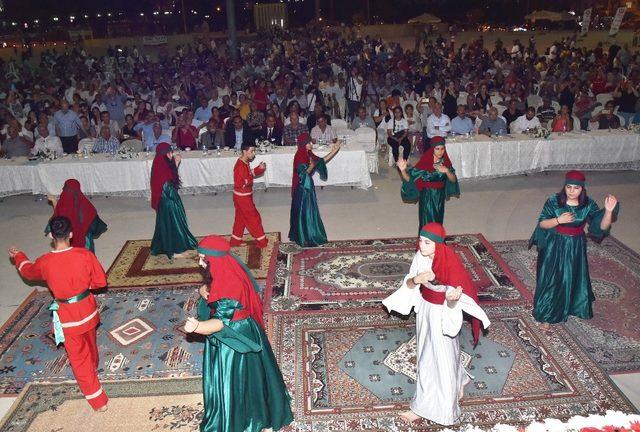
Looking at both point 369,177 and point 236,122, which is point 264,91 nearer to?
point 236,122

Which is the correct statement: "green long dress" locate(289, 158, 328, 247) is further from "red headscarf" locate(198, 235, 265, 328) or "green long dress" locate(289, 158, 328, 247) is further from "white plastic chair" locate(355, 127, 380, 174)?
"red headscarf" locate(198, 235, 265, 328)

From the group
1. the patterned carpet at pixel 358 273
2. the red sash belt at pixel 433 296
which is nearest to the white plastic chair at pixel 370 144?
the patterned carpet at pixel 358 273

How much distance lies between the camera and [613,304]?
6.45 m

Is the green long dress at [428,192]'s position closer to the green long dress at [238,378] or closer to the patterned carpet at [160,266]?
the patterned carpet at [160,266]

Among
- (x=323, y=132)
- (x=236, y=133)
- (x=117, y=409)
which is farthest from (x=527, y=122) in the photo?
(x=117, y=409)

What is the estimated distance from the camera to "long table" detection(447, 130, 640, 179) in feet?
35.5

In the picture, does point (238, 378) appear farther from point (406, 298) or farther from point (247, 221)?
point (247, 221)

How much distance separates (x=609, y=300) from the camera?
21.5 feet

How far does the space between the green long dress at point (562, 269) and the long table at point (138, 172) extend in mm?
5140

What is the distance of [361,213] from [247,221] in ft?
7.75

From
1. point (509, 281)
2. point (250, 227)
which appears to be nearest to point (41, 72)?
point (250, 227)

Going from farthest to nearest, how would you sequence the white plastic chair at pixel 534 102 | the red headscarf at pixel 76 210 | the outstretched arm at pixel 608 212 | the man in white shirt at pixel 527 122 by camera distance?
the white plastic chair at pixel 534 102, the man in white shirt at pixel 527 122, the red headscarf at pixel 76 210, the outstretched arm at pixel 608 212

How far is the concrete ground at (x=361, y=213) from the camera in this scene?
28.1ft

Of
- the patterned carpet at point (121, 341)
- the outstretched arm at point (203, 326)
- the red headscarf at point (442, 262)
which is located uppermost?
the red headscarf at point (442, 262)
